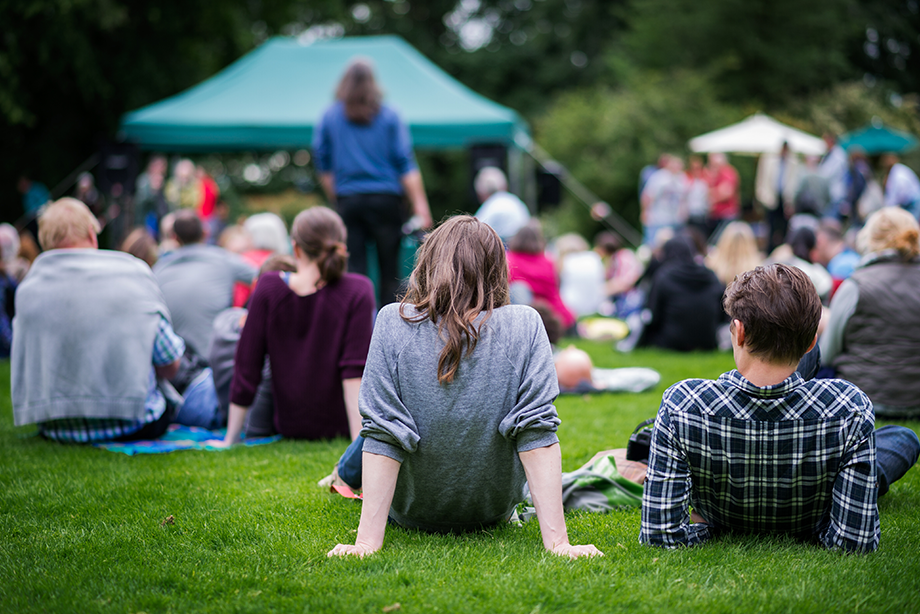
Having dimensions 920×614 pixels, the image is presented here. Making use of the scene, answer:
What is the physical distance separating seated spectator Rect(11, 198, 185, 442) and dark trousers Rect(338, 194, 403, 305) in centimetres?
244

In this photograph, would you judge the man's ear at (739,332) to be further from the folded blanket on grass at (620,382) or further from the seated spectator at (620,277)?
the seated spectator at (620,277)

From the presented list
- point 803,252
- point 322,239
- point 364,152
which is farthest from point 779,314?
point 803,252

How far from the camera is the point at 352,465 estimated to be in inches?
139

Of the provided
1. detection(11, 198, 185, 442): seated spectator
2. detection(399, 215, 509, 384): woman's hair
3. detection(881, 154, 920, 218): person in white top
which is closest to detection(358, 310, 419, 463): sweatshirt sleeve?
detection(399, 215, 509, 384): woman's hair

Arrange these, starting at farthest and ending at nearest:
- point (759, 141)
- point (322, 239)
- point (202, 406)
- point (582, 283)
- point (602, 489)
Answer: point (759, 141) < point (582, 283) < point (202, 406) < point (322, 239) < point (602, 489)

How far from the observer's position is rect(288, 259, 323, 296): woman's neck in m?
4.56

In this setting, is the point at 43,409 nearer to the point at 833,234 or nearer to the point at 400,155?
the point at 400,155

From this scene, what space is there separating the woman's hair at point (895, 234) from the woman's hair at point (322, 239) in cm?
312

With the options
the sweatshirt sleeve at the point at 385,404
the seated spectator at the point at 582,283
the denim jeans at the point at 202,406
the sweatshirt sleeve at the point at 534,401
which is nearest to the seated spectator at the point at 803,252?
the seated spectator at the point at 582,283

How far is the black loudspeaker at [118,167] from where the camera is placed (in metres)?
12.5

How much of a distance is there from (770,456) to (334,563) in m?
1.49

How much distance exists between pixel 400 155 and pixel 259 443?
3075 millimetres

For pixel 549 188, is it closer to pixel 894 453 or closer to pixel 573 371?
pixel 573 371

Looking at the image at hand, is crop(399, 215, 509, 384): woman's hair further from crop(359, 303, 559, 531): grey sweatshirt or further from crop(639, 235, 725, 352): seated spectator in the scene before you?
crop(639, 235, 725, 352): seated spectator
